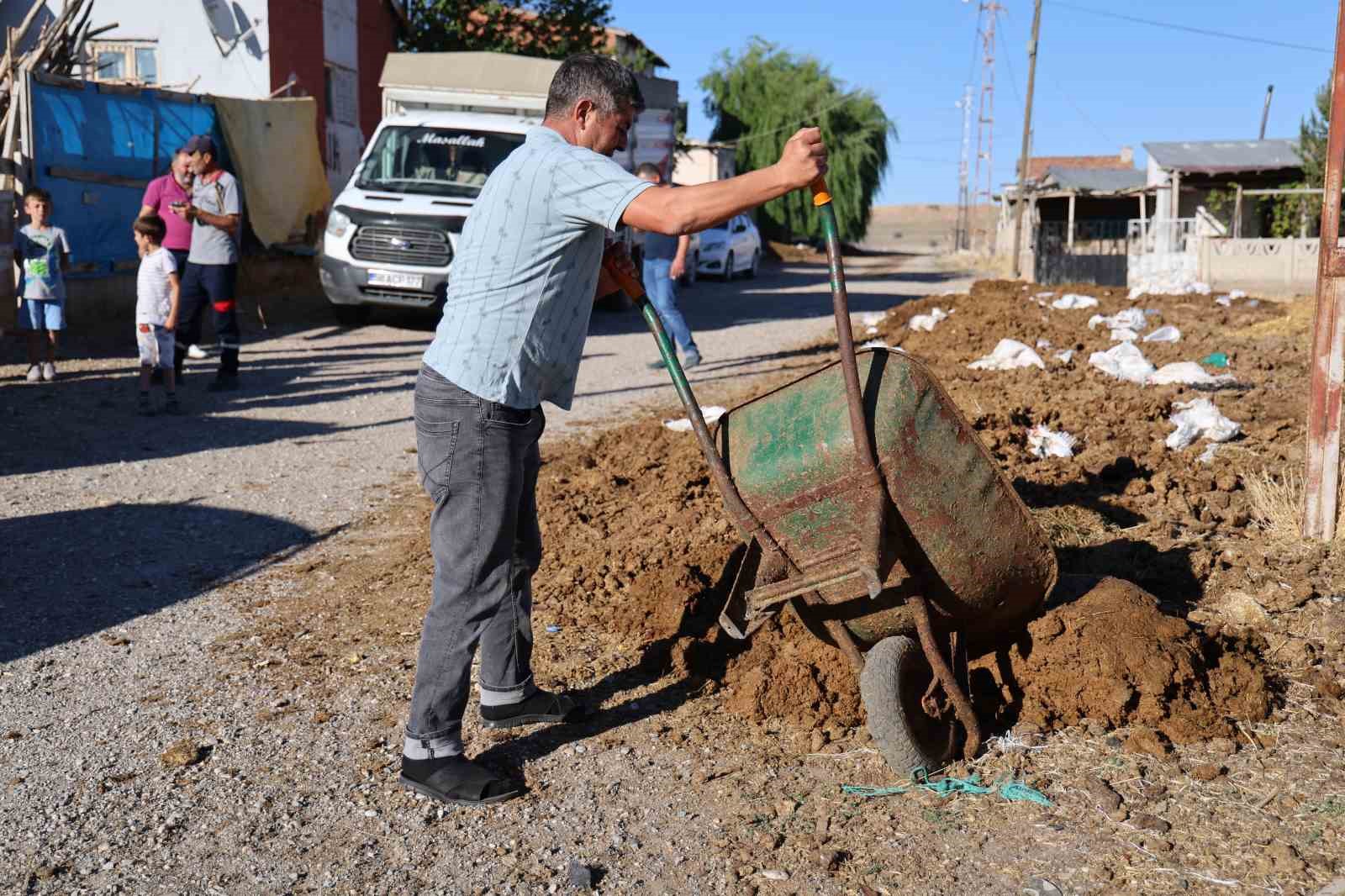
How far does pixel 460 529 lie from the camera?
3.50 m

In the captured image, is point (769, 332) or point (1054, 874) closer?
point (1054, 874)

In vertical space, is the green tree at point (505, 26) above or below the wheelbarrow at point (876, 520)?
above

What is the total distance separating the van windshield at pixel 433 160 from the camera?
15.3m

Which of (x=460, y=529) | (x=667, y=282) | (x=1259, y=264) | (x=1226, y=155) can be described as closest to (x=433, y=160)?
(x=667, y=282)

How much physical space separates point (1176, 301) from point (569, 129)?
17.1 metres

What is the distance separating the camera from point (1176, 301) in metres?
18.7

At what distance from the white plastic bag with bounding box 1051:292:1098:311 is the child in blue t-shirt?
38.9 feet

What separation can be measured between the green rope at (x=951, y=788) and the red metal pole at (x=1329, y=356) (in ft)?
8.97

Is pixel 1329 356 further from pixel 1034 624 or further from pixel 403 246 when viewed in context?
pixel 403 246

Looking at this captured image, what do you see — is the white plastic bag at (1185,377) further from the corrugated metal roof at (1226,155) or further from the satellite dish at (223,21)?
the corrugated metal roof at (1226,155)

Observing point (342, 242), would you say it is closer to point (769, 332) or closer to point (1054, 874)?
point (769, 332)

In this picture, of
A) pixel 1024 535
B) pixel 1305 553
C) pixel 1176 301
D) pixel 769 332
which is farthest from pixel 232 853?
pixel 1176 301

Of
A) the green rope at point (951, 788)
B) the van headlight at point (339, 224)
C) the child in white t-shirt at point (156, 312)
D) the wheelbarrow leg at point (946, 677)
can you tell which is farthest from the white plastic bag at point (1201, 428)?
the van headlight at point (339, 224)

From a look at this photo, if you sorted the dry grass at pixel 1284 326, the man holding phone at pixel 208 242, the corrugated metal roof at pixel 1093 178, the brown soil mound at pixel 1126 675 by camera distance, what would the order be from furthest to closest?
the corrugated metal roof at pixel 1093 178, the dry grass at pixel 1284 326, the man holding phone at pixel 208 242, the brown soil mound at pixel 1126 675
